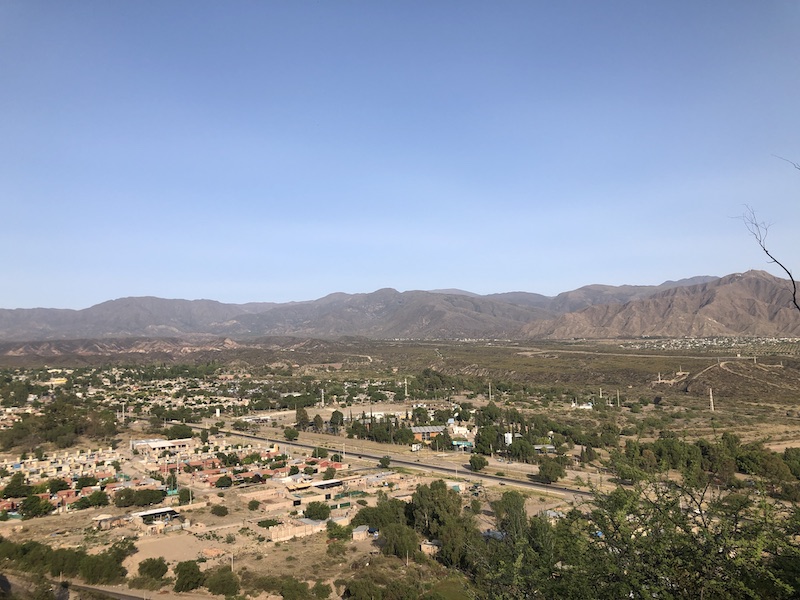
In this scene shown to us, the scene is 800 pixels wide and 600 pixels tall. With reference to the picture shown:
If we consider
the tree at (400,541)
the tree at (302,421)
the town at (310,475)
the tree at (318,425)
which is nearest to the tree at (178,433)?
the town at (310,475)

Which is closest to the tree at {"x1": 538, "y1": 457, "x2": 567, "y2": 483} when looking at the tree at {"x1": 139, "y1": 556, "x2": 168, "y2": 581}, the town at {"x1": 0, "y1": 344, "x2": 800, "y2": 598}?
the town at {"x1": 0, "y1": 344, "x2": 800, "y2": 598}

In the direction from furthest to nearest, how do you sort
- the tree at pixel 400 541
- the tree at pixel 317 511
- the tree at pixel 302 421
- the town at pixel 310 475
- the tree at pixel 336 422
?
the tree at pixel 302 421, the tree at pixel 336 422, the tree at pixel 317 511, the tree at pixel 400 541, the town at pixel 310 475

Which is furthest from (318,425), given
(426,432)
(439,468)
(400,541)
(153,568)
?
(153,568)

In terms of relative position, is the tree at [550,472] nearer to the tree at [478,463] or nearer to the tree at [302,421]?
the tree at [478,463]

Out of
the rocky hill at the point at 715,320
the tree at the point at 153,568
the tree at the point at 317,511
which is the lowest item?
the tree at the point at 317,511

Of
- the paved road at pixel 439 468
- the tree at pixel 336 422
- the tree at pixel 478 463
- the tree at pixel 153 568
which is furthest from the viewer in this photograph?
the tree at pixel 336 422

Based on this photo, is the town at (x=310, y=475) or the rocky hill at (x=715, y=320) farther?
the rocky hill at (x=715, y=320)
